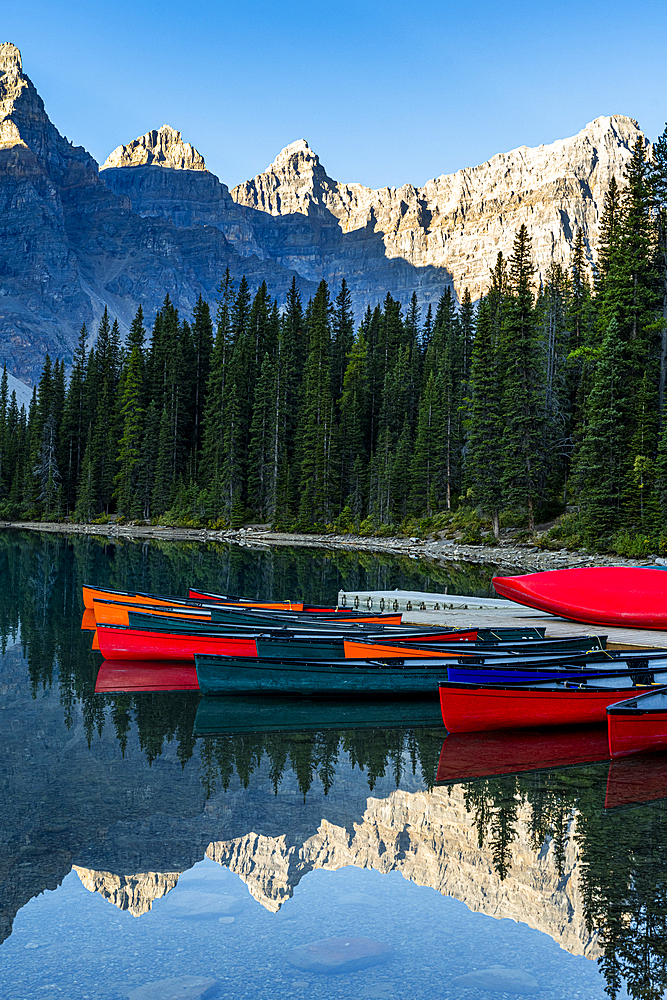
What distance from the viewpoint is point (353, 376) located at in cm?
8594

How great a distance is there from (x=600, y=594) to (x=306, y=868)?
13.5 meters

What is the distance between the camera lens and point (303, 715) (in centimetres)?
1362

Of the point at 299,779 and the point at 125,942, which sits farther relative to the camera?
the point at 299,779

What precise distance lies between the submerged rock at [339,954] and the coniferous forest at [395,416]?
30.0m

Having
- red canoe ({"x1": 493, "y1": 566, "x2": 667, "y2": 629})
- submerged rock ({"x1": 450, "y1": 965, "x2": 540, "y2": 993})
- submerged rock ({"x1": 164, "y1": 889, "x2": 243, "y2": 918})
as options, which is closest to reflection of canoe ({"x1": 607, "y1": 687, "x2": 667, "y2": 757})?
submerged rock ({"x1": 450, "y1": 965, "x2": 540, "y2": 993})

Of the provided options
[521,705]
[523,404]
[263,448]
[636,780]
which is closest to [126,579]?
[521,705]

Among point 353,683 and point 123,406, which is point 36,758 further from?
point 123,406

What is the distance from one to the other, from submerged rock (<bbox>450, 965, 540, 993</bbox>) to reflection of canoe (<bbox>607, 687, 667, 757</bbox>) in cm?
532

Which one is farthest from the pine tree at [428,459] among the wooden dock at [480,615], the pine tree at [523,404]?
the wooden dock at [480,615]

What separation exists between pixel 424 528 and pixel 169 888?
183 feet

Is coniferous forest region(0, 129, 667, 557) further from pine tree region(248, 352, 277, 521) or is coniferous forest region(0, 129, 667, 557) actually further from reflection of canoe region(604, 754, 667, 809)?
reflection of canoe region(604, 754, 667, 809)

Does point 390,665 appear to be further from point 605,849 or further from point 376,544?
point 376,544

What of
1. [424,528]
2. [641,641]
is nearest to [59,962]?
[641,641]

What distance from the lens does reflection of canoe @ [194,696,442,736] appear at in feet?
42.4
